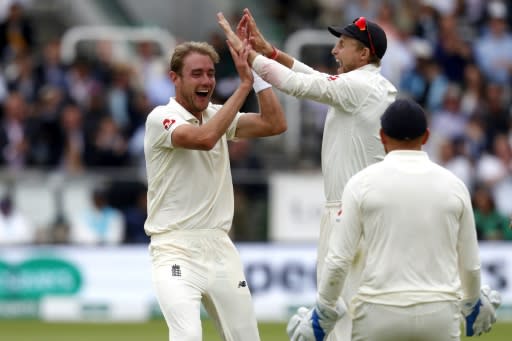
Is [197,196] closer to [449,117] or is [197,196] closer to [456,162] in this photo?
[456,162]

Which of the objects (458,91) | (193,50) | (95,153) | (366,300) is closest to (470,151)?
(458,91)

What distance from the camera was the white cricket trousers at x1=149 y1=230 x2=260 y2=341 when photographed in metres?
7.57

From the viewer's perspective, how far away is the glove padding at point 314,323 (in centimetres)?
644

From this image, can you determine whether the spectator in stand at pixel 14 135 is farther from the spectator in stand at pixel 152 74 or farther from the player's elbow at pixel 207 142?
the player's elbow at pixel 207 142

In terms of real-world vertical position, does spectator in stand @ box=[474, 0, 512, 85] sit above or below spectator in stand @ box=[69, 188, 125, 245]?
above

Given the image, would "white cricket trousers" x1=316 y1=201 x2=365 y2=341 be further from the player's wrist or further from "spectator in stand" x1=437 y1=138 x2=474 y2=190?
"spectator in stand" x1=437 y1=138 x2=474 y2=190

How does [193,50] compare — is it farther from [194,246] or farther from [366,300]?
[366,300]

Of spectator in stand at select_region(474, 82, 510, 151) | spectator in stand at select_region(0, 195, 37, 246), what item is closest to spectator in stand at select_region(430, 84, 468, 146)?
spectator in stand at select_region(474, 82, 510, 151)

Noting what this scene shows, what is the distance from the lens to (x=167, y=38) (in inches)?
745

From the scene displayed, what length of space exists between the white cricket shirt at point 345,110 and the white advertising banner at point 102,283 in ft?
28.2

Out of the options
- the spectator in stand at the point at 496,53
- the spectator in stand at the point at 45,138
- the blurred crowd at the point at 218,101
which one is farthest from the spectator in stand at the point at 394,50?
the spectator in stand at the point at 45,138

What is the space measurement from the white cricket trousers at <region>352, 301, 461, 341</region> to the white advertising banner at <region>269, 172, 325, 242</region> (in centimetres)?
1063

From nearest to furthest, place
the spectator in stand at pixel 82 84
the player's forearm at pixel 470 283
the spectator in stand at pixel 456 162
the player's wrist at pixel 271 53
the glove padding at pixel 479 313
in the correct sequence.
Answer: the player's forearm at pixel 470 283 < the glove padding at pixel 479 313 < the player's wrist at pixel 271 53 < the spectator in stand at pixel 456 162 < the spectator in stand at pixel 82 84

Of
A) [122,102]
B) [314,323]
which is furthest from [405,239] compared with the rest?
[122,102]
